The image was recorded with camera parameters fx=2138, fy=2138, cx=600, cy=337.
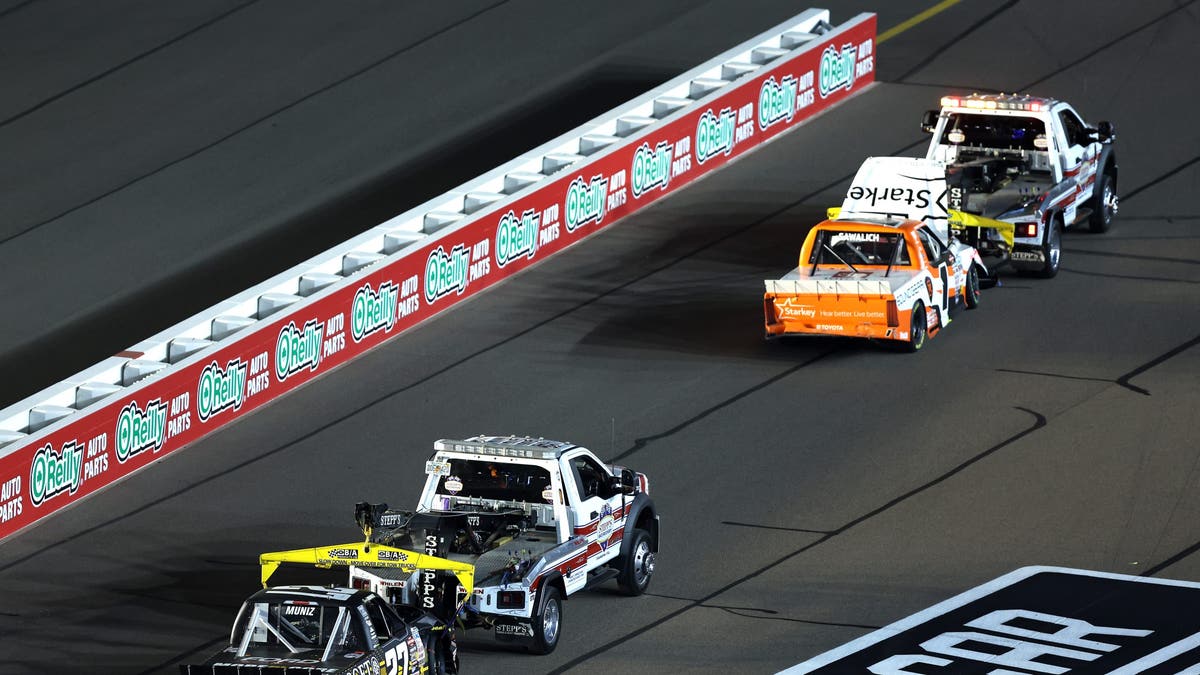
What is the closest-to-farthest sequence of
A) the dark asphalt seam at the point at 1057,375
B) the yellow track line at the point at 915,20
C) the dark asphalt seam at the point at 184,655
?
the dark asphalt seam at the point at 184,655 < the dark asphalt seam at the point at 1057,375 < the yellow track line at the point at 915,20

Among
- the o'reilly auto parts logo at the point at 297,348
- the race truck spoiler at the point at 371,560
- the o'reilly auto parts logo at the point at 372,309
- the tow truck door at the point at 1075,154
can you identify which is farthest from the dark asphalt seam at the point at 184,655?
the tow truck door at the point at 1075,154

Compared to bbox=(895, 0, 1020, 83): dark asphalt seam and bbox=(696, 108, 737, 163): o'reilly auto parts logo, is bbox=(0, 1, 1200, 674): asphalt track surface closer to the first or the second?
bbox=(696, 108, 737, 163): o'reilly auto parts logo

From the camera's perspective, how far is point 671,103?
3378cm

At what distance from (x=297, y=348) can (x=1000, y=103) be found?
1072 centimetres

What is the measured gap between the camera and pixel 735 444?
23781mm

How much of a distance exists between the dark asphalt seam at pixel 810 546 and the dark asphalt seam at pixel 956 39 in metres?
13.5

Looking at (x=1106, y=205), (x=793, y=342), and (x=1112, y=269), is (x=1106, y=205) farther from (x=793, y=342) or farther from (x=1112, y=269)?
(x=793, y=342)

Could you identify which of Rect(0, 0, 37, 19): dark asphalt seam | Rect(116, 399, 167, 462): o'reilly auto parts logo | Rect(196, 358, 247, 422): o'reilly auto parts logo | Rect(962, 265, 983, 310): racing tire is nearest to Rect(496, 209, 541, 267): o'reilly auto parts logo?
Rect(196, 358, 247, 422): o'reilly auto parts logo

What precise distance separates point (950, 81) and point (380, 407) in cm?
1478

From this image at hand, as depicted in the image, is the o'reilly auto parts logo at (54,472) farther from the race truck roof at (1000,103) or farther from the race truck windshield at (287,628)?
the race truck roof at (1000,103)

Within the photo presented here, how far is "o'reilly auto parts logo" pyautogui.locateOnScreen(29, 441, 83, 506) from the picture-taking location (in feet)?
73.7

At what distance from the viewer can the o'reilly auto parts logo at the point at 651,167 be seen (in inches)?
1244

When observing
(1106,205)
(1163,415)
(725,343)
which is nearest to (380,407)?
(725,343)

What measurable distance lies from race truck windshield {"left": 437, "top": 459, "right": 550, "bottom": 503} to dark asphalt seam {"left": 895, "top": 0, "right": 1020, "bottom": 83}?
18.9m
